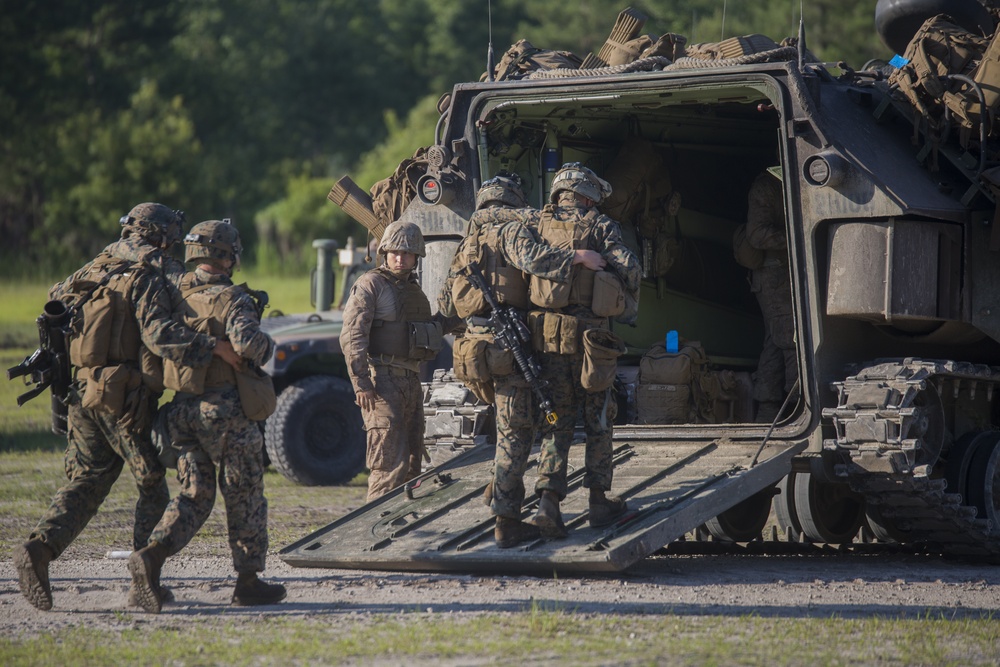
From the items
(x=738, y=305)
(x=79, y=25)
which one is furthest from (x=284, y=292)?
(x=738, y=305)

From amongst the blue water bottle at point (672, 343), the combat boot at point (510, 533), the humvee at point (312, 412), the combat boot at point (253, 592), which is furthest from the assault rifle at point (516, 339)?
the humvee at point (312, 412)

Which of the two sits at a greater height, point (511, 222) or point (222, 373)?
point (511, 222)

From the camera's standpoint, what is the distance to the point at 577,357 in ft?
27.1

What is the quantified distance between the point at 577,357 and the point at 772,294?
285cm

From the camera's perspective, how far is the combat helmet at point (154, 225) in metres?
7.86

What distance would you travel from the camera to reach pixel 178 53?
A: 45875mm

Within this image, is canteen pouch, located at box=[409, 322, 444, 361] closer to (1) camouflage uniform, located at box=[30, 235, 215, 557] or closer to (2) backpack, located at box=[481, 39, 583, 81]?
(2) backpack, located at box=[481, 39, 583, 81]

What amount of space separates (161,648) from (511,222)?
303 cm

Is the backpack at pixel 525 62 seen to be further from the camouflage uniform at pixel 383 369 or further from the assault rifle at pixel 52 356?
the assault rifle at pixel 52 356

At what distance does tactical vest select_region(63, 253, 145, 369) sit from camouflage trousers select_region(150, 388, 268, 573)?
14.9 inches

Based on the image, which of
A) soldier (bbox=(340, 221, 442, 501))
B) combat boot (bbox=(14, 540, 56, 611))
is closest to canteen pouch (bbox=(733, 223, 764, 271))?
soldier (bbox=(340, 221, 442, 501))

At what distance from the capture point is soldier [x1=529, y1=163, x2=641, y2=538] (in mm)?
8211

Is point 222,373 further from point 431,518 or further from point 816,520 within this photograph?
point 816,520

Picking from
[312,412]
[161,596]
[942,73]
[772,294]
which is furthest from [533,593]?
[312,412]
